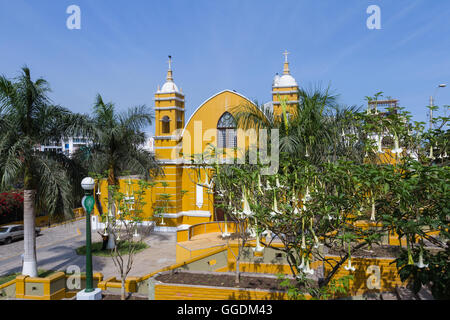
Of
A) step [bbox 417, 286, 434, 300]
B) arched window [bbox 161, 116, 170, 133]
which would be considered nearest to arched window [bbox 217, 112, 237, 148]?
arched window [bbox 161, 116, 170, 133]

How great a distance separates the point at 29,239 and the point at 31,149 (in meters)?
3.43

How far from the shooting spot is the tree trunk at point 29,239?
480 inches

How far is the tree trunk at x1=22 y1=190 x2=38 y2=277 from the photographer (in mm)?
12188

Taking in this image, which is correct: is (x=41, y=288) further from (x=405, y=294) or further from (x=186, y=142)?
(x=186, y=142)

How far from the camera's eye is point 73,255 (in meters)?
17.3

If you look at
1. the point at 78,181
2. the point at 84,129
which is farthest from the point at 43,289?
the point at 84,129

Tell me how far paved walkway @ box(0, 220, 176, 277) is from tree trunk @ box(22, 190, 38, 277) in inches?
54.8

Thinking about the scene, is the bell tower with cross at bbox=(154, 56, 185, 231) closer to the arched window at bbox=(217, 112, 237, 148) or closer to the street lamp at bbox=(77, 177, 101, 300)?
the arched window at bbox=(217, 112, 237, 148)

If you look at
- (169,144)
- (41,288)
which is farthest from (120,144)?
(41,288)

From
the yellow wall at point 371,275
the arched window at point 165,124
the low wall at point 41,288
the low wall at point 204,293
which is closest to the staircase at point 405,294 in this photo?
the yellow wall at point 371,275

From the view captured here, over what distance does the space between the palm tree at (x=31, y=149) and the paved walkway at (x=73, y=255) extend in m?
1.85

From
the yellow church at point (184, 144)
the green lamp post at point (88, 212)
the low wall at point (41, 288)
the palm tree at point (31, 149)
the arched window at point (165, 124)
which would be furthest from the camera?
the arched window at point (165, 124)

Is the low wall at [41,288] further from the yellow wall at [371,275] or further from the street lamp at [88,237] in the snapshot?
the yellow wall at [371,275]
